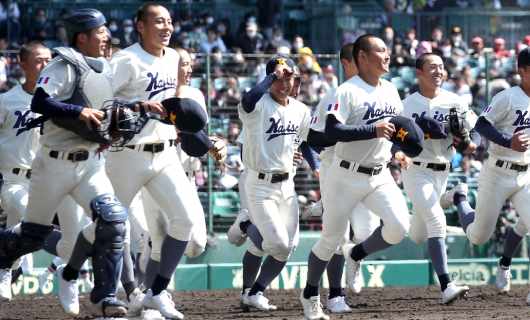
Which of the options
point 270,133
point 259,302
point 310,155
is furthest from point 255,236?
point 270,133

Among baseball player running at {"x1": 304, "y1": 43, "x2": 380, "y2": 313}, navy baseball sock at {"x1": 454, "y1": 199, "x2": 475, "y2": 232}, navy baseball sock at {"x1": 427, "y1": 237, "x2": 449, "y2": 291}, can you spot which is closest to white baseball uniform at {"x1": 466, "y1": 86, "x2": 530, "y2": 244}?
navy baseball sock at {"x1": 427, "y1": 237, "x2": 449, "y2": 291}

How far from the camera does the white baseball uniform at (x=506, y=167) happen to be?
37.1ft

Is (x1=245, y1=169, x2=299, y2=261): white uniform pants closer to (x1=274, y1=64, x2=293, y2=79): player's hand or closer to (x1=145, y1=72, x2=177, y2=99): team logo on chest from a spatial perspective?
(x1=274, y1=64, x2=293, y2=79): player's hand

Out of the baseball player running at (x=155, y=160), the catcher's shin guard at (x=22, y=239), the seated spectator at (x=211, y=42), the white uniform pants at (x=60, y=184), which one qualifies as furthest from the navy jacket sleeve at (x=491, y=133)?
the seated spectator at (x=211, y=42)

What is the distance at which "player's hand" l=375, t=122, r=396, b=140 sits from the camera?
9414mm

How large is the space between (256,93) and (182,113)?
1.75m

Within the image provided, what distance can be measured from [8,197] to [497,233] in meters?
8.17

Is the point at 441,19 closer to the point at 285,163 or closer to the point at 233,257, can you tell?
the point at 233,257

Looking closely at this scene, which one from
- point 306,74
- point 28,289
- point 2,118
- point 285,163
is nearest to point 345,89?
point 285,163

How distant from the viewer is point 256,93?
10453 mm

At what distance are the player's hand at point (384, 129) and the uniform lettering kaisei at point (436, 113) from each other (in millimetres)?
2233

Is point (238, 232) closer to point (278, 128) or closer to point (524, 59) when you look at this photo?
point (278, 128)

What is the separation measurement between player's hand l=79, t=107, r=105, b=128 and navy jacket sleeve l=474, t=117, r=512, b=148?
4.22 meters

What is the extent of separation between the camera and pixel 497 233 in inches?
677
